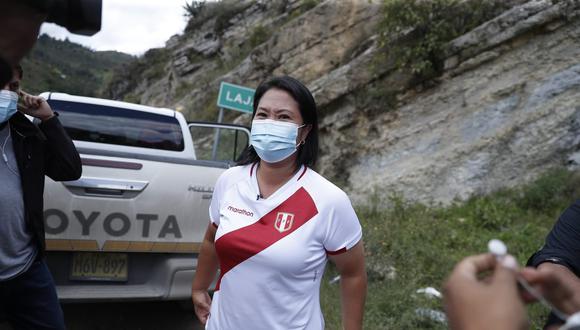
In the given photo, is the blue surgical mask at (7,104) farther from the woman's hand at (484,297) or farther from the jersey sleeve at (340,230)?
the woman's hand at (484,297)

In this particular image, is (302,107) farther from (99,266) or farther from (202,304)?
(99,266)

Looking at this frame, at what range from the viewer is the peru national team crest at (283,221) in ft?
6.61

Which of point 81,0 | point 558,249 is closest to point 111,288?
point 81,0

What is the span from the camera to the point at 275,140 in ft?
7.63

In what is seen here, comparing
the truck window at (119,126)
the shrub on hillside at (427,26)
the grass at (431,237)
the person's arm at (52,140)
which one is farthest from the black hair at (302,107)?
the shrub on hillside at (427,26)

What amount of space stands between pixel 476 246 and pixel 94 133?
451cm

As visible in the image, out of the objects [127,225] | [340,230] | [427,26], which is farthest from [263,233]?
[427,26]

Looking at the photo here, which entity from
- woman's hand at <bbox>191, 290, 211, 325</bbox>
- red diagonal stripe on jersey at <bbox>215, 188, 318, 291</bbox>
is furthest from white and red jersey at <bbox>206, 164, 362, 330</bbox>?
woman's hand at <bbox>191, 290, 211, 325</bbox>

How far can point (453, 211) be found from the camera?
22.5 feet

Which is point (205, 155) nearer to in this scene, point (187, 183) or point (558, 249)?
point (187, 183)

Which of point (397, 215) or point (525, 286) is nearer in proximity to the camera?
point (525, 286)

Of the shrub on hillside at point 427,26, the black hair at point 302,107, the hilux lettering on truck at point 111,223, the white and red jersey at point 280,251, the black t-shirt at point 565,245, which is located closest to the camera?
the black t-shirt at point 565,245

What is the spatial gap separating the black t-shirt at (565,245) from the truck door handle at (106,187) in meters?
2.54

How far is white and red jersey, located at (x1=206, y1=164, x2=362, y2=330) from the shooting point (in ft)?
6.50
